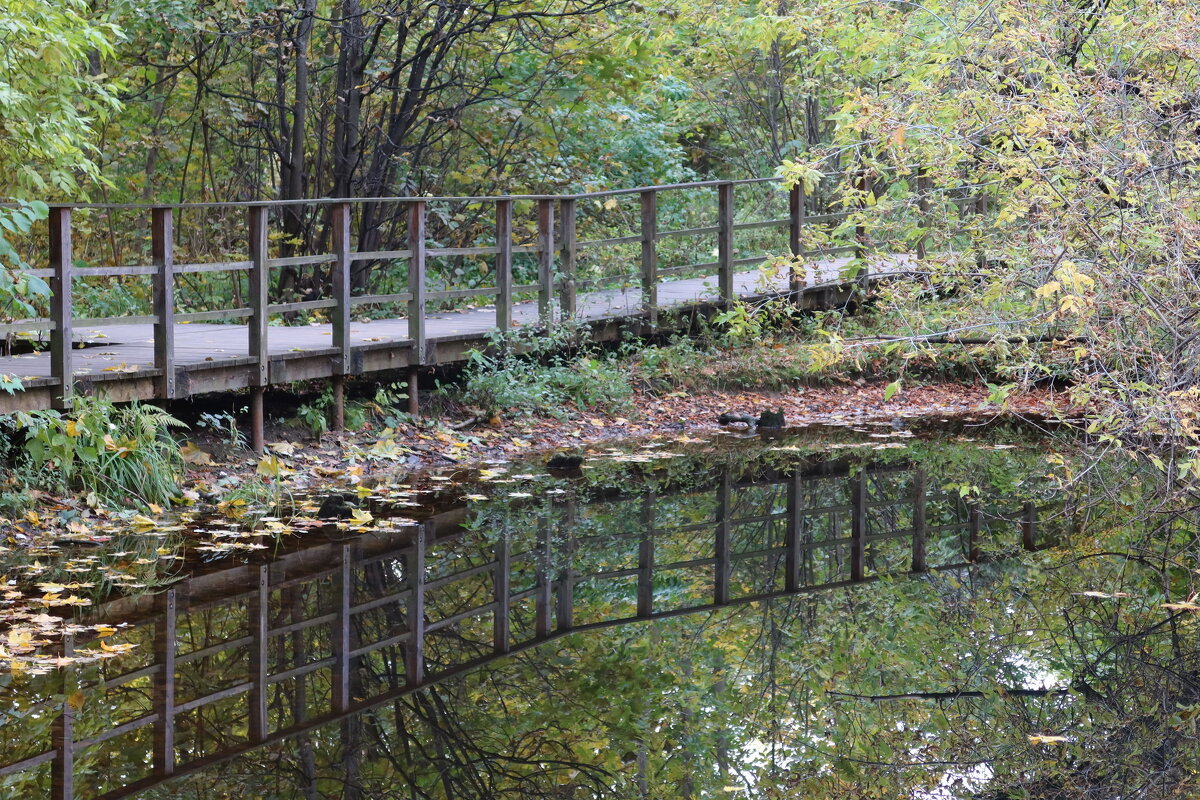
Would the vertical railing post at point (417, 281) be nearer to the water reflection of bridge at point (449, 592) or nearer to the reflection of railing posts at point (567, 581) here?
the water reflection of bridge at point (449, 592)

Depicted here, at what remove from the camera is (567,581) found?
7293 mm

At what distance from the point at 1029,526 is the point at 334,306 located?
5449 mm

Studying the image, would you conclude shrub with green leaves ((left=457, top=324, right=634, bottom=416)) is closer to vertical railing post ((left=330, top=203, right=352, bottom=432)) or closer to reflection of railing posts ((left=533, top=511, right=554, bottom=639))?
vertical railing post ((left=330, top=203, right=352, bottom=432))

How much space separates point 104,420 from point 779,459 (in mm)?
5191

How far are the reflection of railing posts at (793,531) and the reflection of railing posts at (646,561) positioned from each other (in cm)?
77

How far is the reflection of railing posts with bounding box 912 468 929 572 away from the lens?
8.03m

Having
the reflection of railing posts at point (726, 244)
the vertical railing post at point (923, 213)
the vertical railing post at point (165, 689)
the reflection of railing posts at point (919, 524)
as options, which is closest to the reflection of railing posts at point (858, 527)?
the reflection of railing posts at point (919, 524)

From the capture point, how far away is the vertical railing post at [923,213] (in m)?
11.6

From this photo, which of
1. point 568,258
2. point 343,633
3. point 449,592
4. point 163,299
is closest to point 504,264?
point 568,258

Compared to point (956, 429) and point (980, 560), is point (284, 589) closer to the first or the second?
point (980, 560)

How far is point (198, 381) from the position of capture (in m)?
9.49

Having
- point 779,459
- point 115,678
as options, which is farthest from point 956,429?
point 115,678

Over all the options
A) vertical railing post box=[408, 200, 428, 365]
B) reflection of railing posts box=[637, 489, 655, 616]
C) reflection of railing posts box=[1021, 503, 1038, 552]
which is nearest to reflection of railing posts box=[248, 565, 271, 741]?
reflection of railing posts box=[637, 489, 655, 616]

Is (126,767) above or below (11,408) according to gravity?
below
